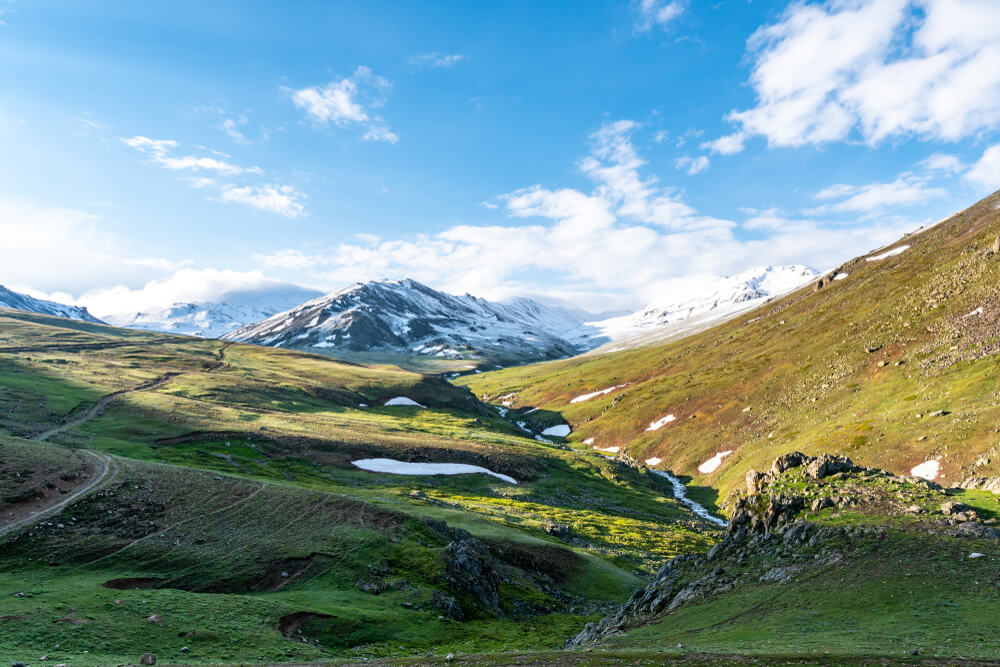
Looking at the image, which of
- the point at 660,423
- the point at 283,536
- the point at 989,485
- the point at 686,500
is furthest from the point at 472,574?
the point at 660,423

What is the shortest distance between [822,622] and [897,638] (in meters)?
3.48

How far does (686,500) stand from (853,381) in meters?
35.1

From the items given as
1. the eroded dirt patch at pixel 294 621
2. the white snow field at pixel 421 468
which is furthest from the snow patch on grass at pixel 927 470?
the eroded dirt patch at pixel 294 621

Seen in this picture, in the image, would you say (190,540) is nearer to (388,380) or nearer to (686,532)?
(686,532)

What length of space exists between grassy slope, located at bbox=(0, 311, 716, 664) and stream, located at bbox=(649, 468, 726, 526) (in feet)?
7.15

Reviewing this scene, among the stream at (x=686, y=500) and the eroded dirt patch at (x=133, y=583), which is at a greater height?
the eroded dirt patch at (x=133, y=583)

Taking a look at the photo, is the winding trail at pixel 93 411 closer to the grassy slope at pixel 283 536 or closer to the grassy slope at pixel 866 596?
the grassy slope at pixel 283 536

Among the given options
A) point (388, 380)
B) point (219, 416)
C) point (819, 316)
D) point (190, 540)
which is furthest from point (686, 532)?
point (388, 380)

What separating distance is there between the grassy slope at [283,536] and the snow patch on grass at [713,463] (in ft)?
24.3

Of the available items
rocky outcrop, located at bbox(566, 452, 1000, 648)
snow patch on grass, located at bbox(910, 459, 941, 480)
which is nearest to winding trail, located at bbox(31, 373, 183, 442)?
rocky outcrop, located at bbox(566, 452, 1000, 648)

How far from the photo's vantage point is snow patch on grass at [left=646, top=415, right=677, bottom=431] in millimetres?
120125

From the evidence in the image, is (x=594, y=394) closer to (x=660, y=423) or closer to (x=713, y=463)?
(x=660, y=423)

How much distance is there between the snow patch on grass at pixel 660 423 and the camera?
120 meters

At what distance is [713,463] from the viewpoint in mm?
94188
